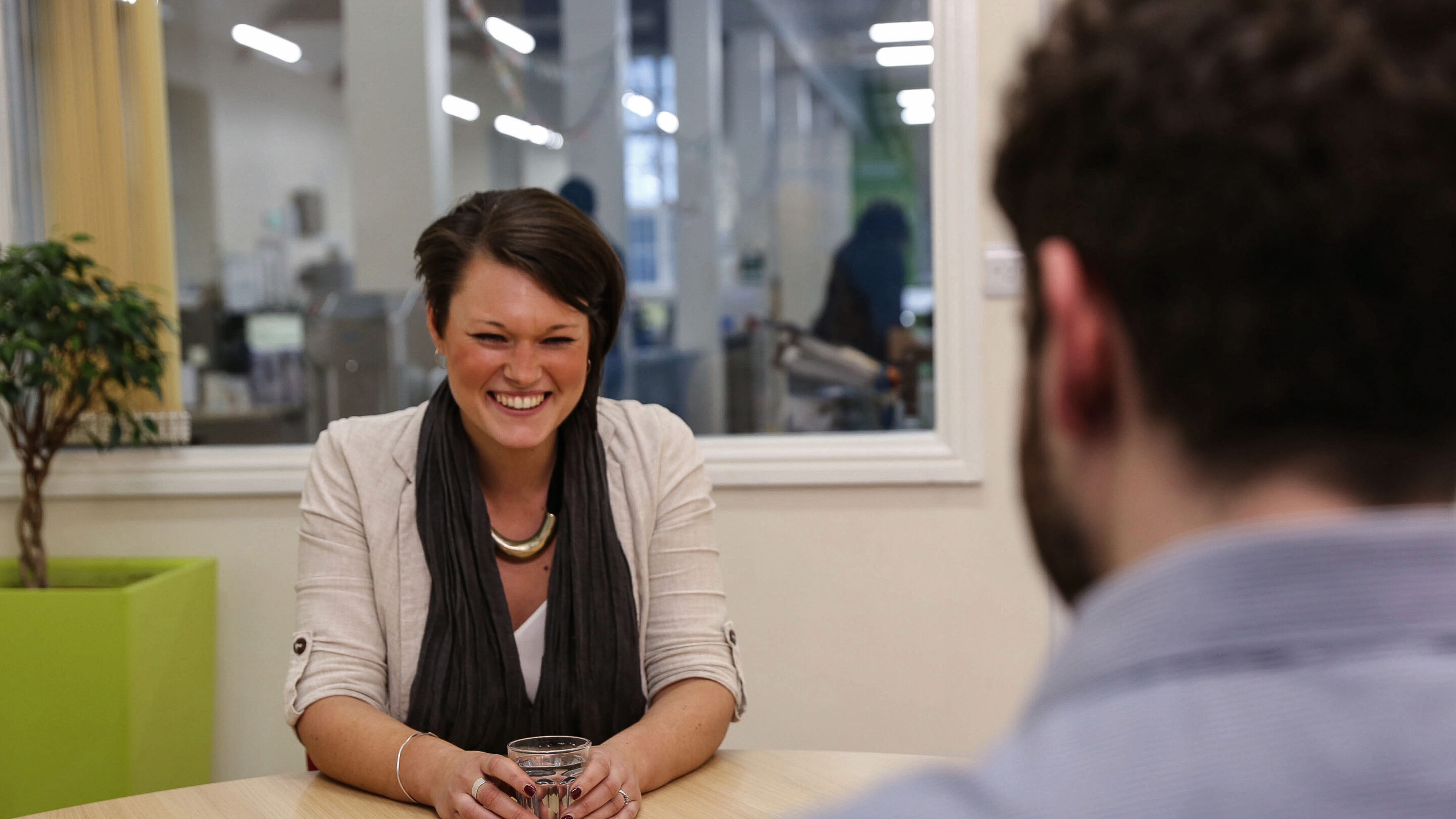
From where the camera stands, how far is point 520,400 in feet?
5.54

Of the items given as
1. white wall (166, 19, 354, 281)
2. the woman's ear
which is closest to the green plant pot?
the woman's ear

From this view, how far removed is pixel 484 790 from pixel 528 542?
21.2 inches

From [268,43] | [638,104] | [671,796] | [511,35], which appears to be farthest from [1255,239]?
[268,43]

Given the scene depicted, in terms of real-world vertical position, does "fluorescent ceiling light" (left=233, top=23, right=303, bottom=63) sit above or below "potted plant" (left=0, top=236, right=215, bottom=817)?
above

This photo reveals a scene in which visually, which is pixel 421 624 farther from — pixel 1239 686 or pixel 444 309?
pixel 1239 686

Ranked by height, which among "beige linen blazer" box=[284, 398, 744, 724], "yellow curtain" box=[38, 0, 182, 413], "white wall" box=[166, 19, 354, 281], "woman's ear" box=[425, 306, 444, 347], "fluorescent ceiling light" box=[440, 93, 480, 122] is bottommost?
"beige linen blazer" box=[284, 398, 744, 724]

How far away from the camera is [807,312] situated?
299 cm

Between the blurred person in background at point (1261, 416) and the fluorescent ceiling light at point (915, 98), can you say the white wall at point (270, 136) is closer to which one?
the fluorescent ceiling light at point (915, 98)

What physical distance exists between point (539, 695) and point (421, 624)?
0.18 meters

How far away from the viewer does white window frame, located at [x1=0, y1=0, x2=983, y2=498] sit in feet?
8.14

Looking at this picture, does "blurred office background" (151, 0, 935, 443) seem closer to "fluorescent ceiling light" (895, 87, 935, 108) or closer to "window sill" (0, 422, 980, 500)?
"fluorescent ceiling light" (895, 87, 935, 108)

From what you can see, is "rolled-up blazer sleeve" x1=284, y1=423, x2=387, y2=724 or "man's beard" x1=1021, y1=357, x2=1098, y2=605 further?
"rolled-up blazer sleeve" x1=284, y1=423, x2=387, y2=724

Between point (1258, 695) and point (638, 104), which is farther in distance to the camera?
point (638, 104)

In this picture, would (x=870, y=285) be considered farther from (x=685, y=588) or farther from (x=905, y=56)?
(x=685, y=588)
